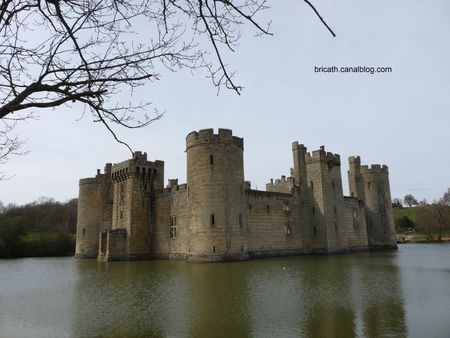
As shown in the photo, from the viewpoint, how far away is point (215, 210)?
26.2 meters

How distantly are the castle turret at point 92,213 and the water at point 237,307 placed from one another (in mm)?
21334

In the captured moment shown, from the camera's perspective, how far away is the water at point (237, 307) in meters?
8.17

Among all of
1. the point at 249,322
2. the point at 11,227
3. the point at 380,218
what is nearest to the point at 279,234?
the point at 380,218

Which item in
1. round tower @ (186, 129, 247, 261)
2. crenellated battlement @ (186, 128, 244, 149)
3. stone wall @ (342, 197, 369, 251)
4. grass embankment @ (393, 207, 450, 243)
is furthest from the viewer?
grass embankment @ (393, 207, 450, 243)

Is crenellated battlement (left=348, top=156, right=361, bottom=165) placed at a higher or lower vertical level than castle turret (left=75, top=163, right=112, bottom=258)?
higher

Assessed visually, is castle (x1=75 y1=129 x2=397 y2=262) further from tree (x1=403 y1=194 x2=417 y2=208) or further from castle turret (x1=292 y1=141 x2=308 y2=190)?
tree (x1=403 y1=194 x2=417 y2=208)

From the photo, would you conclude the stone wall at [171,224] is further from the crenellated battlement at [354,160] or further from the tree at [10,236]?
the crenellated battlement at [354,160]

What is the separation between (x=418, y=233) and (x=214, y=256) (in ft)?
200

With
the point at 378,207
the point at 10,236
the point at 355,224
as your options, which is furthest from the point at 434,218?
the point at 10,236

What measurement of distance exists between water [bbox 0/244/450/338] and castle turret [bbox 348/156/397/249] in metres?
28.0

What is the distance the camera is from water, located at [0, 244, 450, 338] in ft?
26.8

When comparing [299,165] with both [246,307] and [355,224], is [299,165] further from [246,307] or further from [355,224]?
[246,307]

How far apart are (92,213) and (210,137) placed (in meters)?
17.4

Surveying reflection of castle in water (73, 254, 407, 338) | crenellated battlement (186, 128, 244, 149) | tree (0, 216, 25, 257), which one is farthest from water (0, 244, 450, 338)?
tree (0, 216, 25, 257)
